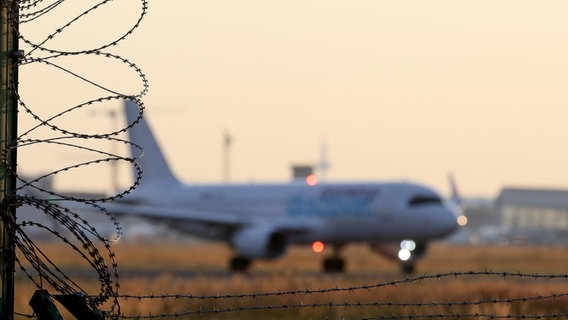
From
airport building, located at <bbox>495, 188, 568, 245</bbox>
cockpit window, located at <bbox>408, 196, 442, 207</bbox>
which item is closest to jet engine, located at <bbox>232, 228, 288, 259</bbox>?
cockpit window, located at <bbox>408, 196, 442, 207</bbox>

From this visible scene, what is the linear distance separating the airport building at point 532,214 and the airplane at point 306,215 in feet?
323

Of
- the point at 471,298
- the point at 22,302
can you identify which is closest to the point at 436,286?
the point at 471,298

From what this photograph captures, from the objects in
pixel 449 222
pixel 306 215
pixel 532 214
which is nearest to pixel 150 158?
pixel 306 215

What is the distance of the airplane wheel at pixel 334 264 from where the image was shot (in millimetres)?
43062

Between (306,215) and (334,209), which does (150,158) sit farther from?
(334,209)

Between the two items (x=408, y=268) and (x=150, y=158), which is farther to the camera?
(x=150, y=158)

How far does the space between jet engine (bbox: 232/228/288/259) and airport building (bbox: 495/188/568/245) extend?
331 ft

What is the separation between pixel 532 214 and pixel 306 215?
12181cm

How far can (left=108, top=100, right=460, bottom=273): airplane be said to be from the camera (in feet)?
136

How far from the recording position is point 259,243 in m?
42.2

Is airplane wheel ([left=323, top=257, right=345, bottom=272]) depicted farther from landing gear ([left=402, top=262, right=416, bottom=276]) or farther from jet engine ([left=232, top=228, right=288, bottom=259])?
landing gear ([left=402, top=262, right=416, bottom=276])

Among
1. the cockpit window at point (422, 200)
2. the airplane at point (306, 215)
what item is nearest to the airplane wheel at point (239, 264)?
the airplane at point (306, 215)

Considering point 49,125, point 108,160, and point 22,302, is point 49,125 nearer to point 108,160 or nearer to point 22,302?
point 108,160

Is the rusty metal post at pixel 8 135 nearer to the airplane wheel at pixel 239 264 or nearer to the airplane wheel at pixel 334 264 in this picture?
the airplane wheel at pixel 239 264
